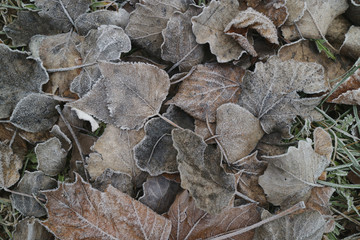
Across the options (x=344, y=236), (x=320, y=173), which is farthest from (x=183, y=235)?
(x=344, y=236)

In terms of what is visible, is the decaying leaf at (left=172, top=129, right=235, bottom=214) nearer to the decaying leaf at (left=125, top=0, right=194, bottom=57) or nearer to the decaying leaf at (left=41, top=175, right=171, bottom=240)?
the decaying leaf at (left=41, top=175, right=171, bottom=240)

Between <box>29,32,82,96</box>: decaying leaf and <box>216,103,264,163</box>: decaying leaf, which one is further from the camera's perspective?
<box>29,32,82,96</box>: decaying leaf

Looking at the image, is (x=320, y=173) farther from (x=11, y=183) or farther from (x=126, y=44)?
(x=11, y=183)

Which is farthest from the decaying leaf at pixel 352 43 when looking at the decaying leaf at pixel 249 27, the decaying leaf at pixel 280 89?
the decaying leaf at pixel 249 27

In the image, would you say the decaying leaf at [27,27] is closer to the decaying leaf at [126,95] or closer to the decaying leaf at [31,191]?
the decaying leaf at [126,95]

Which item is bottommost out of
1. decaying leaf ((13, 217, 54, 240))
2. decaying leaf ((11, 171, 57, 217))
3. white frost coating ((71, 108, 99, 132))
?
decaying leaf ((13, 217, 54, 240))

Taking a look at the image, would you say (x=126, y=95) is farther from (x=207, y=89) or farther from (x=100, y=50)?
(x=207, y=89)

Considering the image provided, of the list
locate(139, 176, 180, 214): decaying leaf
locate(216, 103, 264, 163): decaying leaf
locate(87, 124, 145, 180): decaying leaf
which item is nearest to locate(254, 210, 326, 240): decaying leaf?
locate(216, 103, 264, 163): decaying leaf

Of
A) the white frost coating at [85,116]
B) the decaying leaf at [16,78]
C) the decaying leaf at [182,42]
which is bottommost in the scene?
the white frost coating at [85,116]
